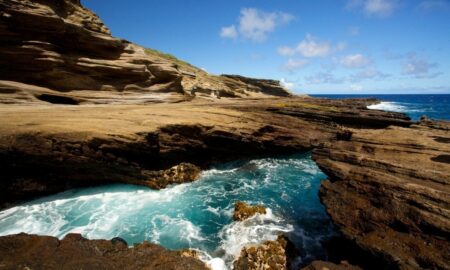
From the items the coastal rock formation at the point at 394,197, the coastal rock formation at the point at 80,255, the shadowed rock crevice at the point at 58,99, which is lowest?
the coastal rock formation at the point at 80,255

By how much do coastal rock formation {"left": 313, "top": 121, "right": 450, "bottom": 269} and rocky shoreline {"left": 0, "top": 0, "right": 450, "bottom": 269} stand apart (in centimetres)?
4

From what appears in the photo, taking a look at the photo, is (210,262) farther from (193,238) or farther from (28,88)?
(28,88)

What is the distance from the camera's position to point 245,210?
49.6ft

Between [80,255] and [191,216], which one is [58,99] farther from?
[80,255]

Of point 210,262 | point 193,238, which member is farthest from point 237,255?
point 193,238

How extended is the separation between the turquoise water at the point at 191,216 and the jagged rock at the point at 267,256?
634mm

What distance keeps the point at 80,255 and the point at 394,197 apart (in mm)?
11055

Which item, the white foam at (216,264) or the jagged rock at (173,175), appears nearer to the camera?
the white foam at (216,264)

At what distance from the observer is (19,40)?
23266 millimetres

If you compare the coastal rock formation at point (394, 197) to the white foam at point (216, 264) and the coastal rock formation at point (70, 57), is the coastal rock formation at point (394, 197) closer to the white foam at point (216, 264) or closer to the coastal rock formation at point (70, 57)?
the white foam at point (216, 264)

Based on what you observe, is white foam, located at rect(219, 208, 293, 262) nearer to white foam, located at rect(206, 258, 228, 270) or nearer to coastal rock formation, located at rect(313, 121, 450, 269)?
white foam, located at rect(206, 258, 228, 270)

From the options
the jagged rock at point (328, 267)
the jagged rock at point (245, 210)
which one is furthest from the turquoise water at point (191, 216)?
the jagged rock at point (328, 267)

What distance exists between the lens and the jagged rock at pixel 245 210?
14822mm

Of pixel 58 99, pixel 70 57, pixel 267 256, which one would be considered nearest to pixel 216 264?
pixel 267 256
